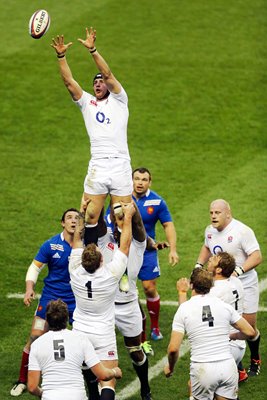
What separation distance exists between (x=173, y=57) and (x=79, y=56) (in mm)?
2121

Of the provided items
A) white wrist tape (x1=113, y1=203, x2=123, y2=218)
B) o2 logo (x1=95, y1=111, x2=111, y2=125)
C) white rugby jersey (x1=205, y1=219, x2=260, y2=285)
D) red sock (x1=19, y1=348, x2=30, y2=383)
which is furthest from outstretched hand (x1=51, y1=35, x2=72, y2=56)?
red sock (x1=19, y1=348, x2=30, y2=383)

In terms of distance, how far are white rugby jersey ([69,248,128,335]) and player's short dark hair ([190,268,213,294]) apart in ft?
2.84

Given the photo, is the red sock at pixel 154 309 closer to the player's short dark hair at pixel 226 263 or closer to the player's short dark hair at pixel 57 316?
the player's short dark hair at pixel 226 263

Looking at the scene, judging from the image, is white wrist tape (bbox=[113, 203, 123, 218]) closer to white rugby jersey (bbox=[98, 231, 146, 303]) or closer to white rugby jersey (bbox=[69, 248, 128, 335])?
white rugby jersey (bbox=[98, 231, 146, 303])

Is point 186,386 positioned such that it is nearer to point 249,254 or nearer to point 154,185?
point 249,254

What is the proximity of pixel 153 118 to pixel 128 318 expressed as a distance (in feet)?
32.5

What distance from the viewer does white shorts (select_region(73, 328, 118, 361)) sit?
1124cm

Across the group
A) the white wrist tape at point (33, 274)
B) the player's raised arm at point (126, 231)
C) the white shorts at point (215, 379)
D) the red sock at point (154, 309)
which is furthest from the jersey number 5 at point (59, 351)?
the red sock at point (154, 309)

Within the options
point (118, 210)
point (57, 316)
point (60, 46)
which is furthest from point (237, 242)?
point (57, 316)

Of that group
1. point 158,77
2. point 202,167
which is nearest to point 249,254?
point 202,167

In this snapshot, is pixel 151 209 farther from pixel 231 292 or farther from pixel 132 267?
pixel 231 292

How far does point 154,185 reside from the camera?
64.0 ft

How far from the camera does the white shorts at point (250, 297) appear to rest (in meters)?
13.2

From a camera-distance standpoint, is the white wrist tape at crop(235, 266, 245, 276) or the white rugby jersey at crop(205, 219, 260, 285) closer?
the white wrist tape at crop(235, 266, 245, 276)
